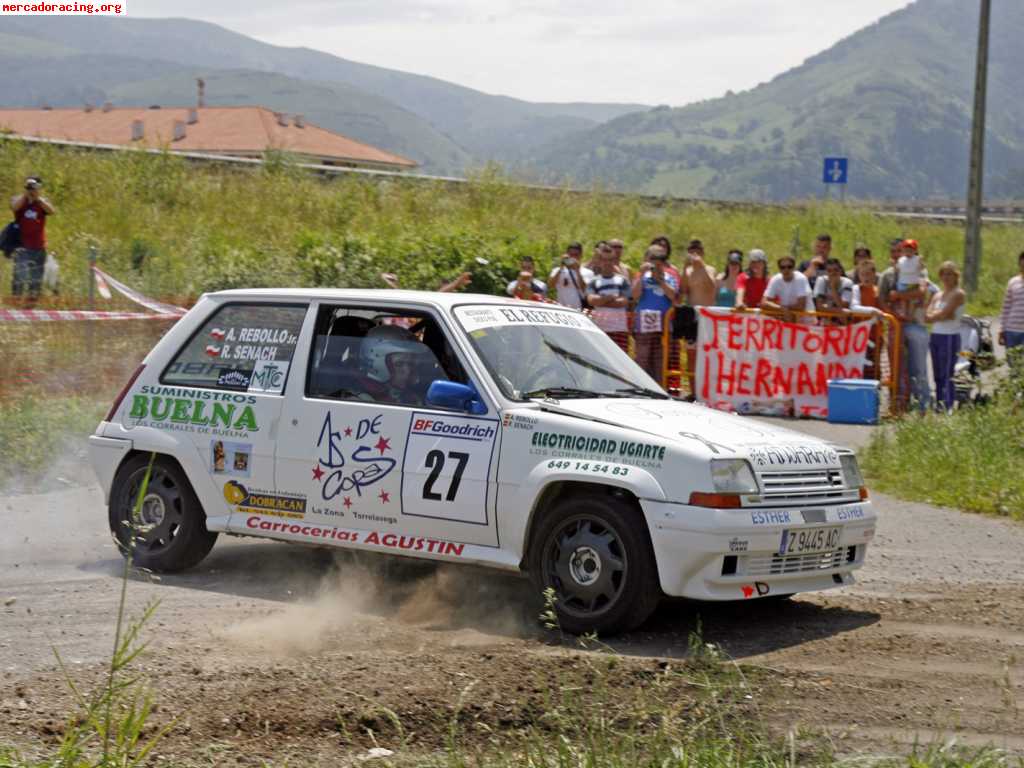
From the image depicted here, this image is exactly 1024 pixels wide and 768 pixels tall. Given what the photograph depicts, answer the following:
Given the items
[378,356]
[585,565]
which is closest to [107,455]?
[378,356]

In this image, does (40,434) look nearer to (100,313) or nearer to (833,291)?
(100,313)

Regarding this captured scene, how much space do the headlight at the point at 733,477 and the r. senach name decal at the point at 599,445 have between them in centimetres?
28

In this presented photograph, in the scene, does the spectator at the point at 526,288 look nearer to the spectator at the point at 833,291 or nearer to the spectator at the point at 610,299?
the spectator at the point at 610,299

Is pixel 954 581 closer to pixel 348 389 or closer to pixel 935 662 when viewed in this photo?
pixel 935 662

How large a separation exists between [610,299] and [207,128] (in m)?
109

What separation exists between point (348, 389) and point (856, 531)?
295 centimetres

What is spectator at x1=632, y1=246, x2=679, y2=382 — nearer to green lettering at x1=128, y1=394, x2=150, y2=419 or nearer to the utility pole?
green lettering at x1=128, y1=394, x2=150, y2=419

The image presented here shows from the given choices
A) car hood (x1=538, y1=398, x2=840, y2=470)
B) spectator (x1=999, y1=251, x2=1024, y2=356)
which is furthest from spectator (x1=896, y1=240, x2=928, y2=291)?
car hood (x1=538, y1=398, x2=840, y2=470)

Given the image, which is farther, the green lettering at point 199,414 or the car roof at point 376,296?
the green lettering at point 199,414

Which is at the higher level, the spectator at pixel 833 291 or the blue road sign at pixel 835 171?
the blue road sign at pixel 835 171

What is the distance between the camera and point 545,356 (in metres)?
8.03

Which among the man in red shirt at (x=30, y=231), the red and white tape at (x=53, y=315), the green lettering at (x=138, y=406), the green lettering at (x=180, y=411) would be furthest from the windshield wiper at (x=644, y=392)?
the man in red shirt at (x=30, y=231)

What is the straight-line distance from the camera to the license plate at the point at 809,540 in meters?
7.10

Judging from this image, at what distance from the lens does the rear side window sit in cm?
834
